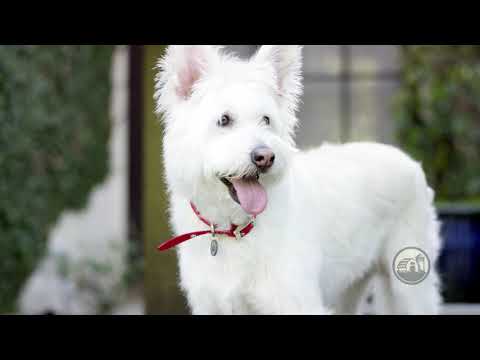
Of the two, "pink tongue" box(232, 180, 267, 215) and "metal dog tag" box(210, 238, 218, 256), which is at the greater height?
"pink tongue" box(232, 180, 267, 215)

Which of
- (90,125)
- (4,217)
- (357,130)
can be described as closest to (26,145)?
(4,217)

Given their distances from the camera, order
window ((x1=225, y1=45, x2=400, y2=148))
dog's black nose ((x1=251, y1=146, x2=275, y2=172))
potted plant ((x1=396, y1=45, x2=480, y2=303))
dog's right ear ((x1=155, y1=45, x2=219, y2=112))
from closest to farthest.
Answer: dog's black nose ((x1=251, y1=146, x2=275, y2=172)), dog's right ear ((x1=155, y1=45, x2=219, y2=112)), potted plant ((x1=396, y1=45, x2=480, y2=303)), window ((x1=225, y1=45, x2=400, y2=148))

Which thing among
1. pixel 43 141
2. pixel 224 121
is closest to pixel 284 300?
pixel 224 121

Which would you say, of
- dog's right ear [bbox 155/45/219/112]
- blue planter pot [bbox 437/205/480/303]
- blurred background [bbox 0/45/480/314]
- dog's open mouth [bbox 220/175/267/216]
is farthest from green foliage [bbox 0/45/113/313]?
blue planter pot [bbox 437/205/480/303]

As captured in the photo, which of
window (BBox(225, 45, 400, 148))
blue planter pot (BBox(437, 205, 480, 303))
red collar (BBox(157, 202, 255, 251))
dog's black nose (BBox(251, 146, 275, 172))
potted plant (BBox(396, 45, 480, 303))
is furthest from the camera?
window (BBox(225, 45, 400, 148))

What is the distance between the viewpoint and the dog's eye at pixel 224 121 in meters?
2.51

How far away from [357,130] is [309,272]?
19.5 feet

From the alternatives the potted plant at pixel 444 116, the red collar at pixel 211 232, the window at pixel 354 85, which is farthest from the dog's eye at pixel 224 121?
the window at pixel 354 85

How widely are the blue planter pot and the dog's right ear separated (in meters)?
3.49

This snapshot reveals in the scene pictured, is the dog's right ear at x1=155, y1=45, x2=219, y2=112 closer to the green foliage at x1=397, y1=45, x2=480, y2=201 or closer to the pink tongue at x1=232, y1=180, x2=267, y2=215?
the pink tongue at x1=232, y1=180, x2=267, y2=215

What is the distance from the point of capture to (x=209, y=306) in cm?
274

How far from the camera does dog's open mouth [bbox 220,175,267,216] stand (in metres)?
2.46
